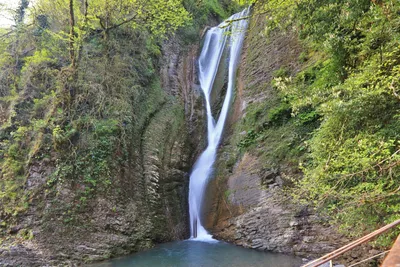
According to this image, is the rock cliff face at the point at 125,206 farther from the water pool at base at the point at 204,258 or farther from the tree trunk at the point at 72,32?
the tree trunk at the point at 72,32

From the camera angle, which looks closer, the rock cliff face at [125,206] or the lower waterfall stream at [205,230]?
the lower waterfall stream at [205,230]

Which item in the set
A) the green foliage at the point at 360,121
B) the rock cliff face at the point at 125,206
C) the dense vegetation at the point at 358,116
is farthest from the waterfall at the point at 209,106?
the dense vegetation at the point at 358,116

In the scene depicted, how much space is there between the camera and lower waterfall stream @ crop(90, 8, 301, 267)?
722 centimetres

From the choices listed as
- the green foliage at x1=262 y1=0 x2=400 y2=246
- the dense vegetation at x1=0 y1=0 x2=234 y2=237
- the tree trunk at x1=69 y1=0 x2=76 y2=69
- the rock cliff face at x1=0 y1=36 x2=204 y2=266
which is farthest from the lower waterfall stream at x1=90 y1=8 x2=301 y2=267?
the tree trunk at x1=69 y1=0 x2=76 y2=69

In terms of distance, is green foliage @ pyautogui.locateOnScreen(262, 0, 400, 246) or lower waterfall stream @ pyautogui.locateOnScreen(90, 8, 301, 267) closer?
green foliage @ pyautogui.locateOnScreen(262, 0, 400, 246)

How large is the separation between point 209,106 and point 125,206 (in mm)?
7423

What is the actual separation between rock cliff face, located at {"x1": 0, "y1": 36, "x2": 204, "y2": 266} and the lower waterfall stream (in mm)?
448

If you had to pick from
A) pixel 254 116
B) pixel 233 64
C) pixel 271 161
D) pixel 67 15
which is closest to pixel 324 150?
pixel 271 161

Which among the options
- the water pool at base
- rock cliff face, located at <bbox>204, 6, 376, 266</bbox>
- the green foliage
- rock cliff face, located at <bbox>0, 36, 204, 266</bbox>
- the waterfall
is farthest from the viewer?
the waterfall

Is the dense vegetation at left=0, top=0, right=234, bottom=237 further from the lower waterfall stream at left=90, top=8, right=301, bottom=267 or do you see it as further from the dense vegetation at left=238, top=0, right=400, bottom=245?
the dense vegetation at left=238, top=0, right=400, bottom=245

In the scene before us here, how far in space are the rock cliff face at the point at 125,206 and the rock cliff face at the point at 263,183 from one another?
5.43 ft

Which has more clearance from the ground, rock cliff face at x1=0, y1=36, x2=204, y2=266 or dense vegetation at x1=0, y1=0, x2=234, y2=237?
dense vegetation at x1=0, y1=0, x2=234, y2=237

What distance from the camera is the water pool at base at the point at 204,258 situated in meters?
6.95

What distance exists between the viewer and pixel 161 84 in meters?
13.8
